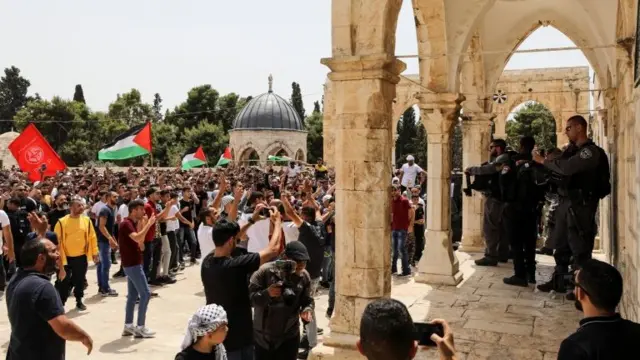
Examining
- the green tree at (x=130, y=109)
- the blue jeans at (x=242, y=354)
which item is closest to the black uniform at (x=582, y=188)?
the blue jeans at (x=242, y=354)

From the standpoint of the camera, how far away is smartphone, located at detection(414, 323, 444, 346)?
190cm

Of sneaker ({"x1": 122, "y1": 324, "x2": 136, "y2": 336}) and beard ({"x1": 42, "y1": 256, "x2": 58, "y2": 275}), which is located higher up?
beard ({"x1": 42, "y1": 256, "x2": 58, "y2": 275})

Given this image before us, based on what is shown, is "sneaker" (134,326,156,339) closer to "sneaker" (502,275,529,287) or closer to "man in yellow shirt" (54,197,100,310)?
"man in yellow shirt" (54,197,100,310)

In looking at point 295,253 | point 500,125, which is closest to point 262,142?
point 500,125

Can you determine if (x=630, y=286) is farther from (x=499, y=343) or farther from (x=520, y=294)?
(x=520, y=294)

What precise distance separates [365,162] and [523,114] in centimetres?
4161

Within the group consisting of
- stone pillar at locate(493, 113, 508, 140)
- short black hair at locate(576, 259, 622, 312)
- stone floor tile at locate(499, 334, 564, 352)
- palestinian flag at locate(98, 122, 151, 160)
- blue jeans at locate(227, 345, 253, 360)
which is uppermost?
stone pillar at locate(493, 113, 508, 140)

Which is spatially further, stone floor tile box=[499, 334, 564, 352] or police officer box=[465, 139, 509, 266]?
police officer box=[465, 139, 509, 266]

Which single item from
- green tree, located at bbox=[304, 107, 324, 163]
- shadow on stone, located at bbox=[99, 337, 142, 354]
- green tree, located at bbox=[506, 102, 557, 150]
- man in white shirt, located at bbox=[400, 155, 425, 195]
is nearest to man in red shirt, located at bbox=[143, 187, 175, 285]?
shadow on stone, located at bbox=[99, 337, 142, 354]

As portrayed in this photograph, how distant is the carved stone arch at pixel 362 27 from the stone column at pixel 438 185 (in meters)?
3.00

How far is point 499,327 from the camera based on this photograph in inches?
226

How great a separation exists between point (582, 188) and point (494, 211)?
2.67 m

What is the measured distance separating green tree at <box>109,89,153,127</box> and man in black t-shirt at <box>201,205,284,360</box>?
4787cm

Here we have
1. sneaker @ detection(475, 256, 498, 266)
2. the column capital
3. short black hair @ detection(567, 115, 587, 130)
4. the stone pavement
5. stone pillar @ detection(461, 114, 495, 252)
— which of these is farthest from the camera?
stone pillar @ detection(461, 114, 495, 252)
